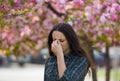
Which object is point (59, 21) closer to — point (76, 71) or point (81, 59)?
point (81, 59)

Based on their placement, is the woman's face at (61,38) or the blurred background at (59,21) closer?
the woman's face at (61,38)

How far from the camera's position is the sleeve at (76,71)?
485cm

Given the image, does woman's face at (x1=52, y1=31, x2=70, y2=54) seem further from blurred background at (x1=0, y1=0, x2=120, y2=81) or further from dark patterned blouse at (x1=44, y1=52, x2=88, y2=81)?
blurred background at (x1=0, y1=0, x2=120, y2=81)

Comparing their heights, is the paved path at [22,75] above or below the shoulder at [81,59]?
above

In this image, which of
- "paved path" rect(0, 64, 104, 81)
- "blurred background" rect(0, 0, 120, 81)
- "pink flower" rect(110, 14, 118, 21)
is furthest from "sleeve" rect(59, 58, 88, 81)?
"paved path" rect(0, 64, 104, 81)

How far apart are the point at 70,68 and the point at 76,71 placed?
7 cm

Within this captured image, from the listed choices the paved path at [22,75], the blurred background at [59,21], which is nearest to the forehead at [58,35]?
the blurred background at [59,21]

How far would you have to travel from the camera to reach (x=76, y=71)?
4938 millimetres

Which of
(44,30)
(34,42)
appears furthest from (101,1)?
(34,42)

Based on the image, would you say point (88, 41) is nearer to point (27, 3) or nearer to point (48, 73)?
point (27, 3)

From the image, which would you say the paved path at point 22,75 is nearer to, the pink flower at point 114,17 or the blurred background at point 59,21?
the blurred background at point 59,21

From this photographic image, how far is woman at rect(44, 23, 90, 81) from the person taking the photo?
4859 millimetres

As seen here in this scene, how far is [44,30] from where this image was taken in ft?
31.4

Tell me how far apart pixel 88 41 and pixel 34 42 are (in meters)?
2.09
